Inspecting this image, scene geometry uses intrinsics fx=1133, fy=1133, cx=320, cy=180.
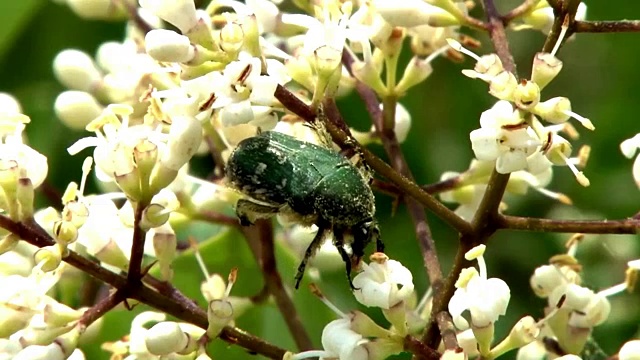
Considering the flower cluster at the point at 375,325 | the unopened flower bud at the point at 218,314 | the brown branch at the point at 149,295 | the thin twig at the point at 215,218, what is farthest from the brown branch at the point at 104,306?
the thin twig at the point at 215,218

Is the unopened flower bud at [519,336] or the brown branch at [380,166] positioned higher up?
the brown branch at [380,166]

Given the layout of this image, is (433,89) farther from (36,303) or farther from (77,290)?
(36,303)

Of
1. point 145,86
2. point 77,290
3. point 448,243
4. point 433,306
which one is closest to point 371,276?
point 433,306

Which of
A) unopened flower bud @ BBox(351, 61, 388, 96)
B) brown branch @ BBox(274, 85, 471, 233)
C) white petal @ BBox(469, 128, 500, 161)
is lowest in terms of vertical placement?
brown branch @ BBox(274, 85, 471, 233)

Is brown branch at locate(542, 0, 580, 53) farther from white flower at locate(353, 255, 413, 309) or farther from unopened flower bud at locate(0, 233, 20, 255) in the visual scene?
unopened flower bud at locate(0, 233, 20, 255)

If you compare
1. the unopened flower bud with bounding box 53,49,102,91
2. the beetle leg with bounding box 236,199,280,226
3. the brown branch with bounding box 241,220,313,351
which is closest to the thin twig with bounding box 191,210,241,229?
the brown branch with bounding box 241,220,313,351

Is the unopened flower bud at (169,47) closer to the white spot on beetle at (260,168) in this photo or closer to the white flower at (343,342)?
the white spot on beetle at (260,168)

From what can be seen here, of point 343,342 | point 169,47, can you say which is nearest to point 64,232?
point 169,47
